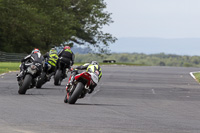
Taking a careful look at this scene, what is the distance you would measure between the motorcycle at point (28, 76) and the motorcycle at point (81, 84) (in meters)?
3.43

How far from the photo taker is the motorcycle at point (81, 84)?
16672mm

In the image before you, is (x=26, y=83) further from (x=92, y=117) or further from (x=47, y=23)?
(x=47, y=23)

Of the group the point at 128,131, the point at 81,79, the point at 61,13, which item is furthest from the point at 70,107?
the point at 61,13

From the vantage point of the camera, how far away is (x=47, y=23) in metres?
75.2

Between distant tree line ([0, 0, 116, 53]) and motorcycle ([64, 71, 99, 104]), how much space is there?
4952 centimetres

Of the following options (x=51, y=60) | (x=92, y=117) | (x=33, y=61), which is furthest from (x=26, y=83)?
(x=92, y=117)

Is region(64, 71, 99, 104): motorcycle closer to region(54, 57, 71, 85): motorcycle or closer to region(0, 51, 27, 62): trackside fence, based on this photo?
region(54, 57, 71, 85): motorcycle

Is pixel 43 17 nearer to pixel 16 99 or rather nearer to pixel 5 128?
pixel 16 99

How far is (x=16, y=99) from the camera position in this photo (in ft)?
60.1

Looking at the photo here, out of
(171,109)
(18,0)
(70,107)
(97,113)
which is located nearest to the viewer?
(97,113)

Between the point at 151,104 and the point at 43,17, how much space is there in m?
55.7

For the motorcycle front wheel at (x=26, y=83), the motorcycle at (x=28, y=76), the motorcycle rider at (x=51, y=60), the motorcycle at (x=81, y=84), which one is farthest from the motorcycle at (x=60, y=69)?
the motorcycle at (x=81, y=84)

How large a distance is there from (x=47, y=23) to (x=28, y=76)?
55236 mm

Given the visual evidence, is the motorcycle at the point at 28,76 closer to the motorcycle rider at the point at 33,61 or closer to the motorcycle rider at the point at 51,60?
the motorcycle rider at the point at 33,61
